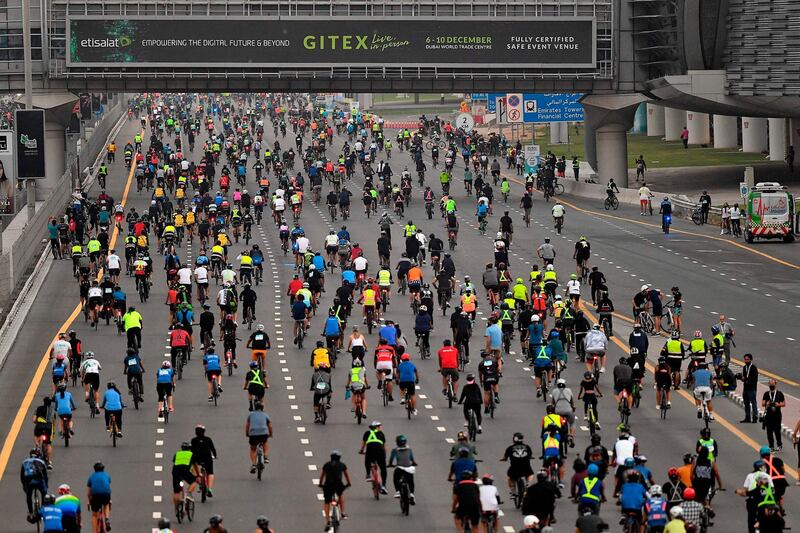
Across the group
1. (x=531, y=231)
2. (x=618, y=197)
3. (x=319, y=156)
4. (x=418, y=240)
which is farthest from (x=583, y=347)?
(x=319, y=156)

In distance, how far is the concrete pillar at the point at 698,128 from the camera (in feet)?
366

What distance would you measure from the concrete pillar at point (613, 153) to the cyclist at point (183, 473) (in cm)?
5871

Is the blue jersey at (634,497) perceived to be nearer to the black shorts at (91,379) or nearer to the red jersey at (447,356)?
the red jersey at (447,356)

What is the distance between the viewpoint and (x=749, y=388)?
32.5 m

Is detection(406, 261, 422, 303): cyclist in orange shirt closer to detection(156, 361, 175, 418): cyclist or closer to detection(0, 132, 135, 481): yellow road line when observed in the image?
detection(0, 132, 135, 481): yellow road line

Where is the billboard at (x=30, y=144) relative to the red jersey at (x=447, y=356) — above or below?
above

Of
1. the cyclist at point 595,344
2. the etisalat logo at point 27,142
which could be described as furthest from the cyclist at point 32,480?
the etisalat logo at point 27,142

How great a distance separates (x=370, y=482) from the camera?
93.8 feet

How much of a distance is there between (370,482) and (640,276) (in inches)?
1026

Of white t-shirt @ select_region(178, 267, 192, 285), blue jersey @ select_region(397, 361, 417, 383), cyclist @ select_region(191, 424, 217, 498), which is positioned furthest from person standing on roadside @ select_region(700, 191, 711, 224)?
cyclist @ select_region(191, 424, 217, 498)

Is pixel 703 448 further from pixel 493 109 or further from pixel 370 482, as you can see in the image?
pixel 493 109

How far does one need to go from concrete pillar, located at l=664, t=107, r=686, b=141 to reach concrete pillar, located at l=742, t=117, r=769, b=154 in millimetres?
17459

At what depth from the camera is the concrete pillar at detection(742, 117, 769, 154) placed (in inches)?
3976

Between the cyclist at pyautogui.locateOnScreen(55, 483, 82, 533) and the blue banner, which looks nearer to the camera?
the cyclist at pyautogui.locateOnScreen(55, 483, 82, 533)
